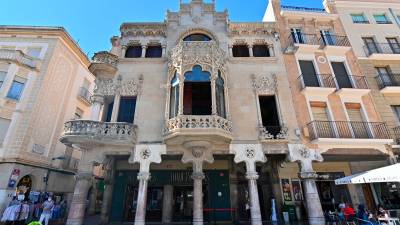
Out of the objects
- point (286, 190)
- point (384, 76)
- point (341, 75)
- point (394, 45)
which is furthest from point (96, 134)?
point (394, 45)

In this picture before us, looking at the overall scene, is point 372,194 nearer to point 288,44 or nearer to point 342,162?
point 342,162

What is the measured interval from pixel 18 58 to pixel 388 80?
94.0 feet

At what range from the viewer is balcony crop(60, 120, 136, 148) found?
11.1 metres

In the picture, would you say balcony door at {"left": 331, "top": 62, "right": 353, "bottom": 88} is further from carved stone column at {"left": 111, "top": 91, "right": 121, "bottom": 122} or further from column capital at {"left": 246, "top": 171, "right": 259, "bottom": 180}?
carved stone column at {"left": 111, "top": 91, "right": 121, "bottom": 122}

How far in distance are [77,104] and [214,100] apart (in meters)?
16.1

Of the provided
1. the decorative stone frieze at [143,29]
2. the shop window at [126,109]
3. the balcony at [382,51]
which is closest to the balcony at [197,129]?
the shop window at [126,109]

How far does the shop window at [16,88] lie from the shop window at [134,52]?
9.10 m

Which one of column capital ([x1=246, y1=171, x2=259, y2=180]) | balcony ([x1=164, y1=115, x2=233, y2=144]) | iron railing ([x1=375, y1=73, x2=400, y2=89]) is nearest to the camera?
balcony ([x1=164, y1=115, x2=233, y2=144])

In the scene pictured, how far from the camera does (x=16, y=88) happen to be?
53.4ft

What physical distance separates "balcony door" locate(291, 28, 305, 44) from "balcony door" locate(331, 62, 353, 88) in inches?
114

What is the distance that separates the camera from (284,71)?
14.5 meters

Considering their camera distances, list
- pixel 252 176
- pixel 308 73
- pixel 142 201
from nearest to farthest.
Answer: pixel 142 201, pixel 252 176, pixel 308 73

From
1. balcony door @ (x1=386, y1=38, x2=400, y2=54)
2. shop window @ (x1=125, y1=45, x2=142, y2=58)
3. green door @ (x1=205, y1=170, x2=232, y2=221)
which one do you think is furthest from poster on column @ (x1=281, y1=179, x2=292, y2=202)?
balcony door @ (x1=386, y1=38, x2=400, y2=54)

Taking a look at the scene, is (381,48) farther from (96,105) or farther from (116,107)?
(96,105)
